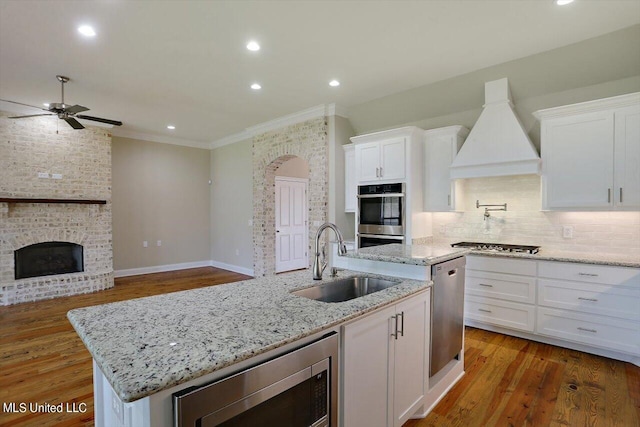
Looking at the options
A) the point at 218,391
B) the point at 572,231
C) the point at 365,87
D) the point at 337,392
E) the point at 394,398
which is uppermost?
the point at 365,87

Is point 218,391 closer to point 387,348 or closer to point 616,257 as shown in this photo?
point 387,348

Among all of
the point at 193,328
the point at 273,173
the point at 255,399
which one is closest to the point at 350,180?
the point at 273,173

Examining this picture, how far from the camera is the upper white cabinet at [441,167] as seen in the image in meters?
4.08

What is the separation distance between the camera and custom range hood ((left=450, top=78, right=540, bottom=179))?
11.4 ft

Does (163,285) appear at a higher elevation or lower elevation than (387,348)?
lower

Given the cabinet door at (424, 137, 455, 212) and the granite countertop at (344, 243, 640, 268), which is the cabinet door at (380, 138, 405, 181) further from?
the granite countertop at (344, 243, 640, 268)

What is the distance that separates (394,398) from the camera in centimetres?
186

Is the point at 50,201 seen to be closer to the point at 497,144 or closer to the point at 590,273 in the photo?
the point at 497,144

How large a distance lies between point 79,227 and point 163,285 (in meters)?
1.69

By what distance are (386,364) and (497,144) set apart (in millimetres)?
2955

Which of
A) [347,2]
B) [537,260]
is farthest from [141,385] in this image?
[537,260]

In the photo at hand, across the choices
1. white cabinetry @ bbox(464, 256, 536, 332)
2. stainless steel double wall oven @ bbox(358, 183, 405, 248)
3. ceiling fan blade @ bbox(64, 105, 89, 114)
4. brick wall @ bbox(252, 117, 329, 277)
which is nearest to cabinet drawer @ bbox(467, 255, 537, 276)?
white cabinetry @ bbox(464, 256, 536, 332)

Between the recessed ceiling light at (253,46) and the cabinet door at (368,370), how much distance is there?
2655 millimetres

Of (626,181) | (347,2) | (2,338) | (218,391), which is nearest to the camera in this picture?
(218,391)
